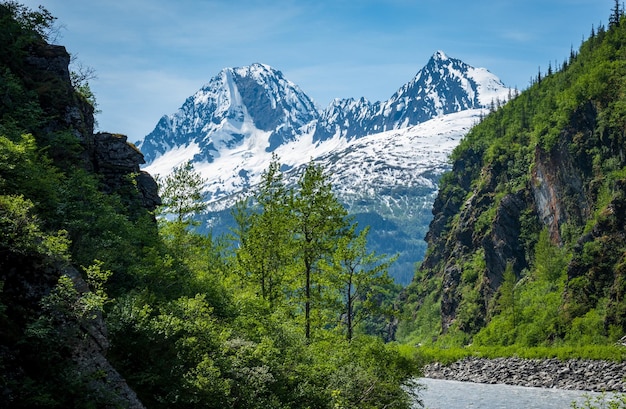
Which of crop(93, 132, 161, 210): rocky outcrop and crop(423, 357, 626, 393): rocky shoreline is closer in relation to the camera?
crop(93, 132, 161, 210): rocky outcrop

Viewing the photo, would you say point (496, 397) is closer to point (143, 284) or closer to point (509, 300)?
point (509, 300)

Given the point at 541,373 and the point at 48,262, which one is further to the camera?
the point at 541,373

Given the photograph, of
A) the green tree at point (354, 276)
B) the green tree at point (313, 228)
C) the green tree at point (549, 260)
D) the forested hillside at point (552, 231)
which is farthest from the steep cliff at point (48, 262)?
the green tree at point (549, 260)

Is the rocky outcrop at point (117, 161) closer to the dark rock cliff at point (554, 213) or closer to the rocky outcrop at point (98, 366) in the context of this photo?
the rocky outcrop at point (98, 366)

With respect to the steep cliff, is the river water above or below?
below

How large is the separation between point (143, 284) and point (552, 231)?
135 meters

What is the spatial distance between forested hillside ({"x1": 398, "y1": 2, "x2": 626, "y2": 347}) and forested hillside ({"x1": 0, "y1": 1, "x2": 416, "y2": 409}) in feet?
228

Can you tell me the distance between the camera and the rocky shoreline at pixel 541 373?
7894cm

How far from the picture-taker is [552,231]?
5797 inches

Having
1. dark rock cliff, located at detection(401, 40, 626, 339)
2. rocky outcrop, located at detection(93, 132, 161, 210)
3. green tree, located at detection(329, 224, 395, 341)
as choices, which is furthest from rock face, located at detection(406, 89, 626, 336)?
rocky outcrop, located at detection(93, 132, 161, 210)

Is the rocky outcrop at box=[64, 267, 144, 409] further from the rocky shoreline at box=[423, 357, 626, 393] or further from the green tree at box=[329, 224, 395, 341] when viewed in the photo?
the rocky shoreline at box=[423, 357, 626, 393]

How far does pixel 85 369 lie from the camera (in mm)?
18156

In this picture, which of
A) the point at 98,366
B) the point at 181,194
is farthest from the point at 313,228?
the point at 98,366

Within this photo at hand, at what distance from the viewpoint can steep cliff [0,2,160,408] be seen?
1733 centimetres
